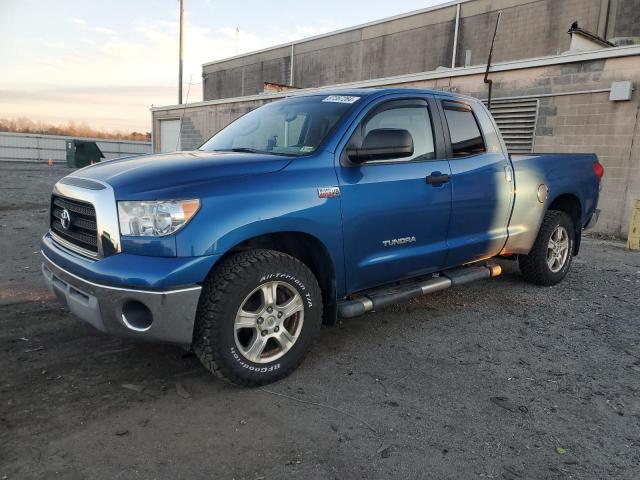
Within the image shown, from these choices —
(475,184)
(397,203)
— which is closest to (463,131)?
(475,184)

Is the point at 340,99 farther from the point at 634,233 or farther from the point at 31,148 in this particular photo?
the point at 31,148

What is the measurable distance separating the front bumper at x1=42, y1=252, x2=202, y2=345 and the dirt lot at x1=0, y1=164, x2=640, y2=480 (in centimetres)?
46

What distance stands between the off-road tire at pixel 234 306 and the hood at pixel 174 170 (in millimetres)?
512

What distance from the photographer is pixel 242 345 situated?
3.19 m

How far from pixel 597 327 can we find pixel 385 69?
2321 centimetres

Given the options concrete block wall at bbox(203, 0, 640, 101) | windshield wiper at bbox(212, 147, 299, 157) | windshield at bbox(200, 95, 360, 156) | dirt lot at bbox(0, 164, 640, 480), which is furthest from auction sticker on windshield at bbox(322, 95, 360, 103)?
concrete block wall at bbox(203, 0, 640, 101)

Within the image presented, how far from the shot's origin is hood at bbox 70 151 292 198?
9.35 feet

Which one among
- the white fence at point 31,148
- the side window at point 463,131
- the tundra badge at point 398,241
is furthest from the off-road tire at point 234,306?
the white fence at point 31,148

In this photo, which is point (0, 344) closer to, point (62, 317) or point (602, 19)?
point (62, 317)

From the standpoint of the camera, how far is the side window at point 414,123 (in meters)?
3.85

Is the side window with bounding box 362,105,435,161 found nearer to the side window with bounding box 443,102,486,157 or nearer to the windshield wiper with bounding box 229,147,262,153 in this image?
the side window with bounding box 443,102,486,157

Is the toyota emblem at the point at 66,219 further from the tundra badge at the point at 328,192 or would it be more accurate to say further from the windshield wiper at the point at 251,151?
the tundra badge at the point at 328,192

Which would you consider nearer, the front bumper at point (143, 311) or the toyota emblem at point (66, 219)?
the front bumper at point (143, 311)

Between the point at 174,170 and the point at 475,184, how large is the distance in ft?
8.48
